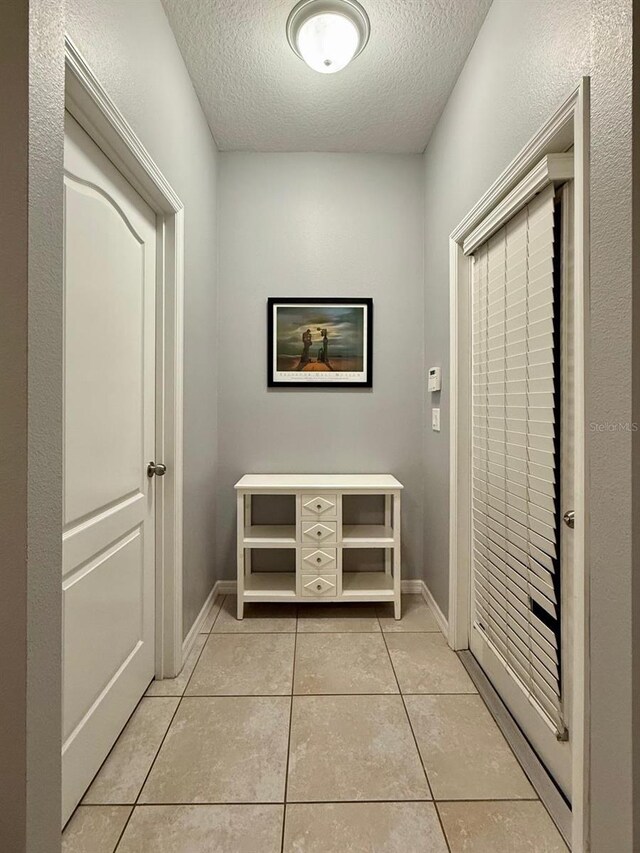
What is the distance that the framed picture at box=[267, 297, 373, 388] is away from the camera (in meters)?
2.83

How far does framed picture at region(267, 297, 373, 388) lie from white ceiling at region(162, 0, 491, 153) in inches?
36.8

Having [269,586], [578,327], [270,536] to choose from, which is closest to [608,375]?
[578,327]

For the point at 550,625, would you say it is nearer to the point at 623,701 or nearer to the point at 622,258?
the point at 623,701

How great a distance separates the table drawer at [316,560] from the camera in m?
2.50

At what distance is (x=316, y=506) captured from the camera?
2.50 m

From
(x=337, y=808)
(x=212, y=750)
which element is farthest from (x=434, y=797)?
(x=212, y=750)

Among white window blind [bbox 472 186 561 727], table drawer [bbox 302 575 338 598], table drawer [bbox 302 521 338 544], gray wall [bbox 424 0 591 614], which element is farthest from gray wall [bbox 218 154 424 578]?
white window blind [bbox 472 186 561 727]

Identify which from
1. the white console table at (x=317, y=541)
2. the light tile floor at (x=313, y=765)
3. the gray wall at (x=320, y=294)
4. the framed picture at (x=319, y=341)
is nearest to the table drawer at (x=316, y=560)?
the white console table at (x=317, y=541)

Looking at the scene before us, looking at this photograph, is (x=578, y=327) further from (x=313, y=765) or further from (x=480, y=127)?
(x=313, y=765)

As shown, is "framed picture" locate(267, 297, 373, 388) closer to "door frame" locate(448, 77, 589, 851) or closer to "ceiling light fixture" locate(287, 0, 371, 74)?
"door frame" locate(448, 77, 589, 851)

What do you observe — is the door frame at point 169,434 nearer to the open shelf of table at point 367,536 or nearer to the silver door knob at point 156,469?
the silver door knob at point 156,469

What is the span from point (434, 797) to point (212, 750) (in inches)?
28.8

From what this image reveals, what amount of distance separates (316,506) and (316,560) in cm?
30

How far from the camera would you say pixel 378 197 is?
2.82m
